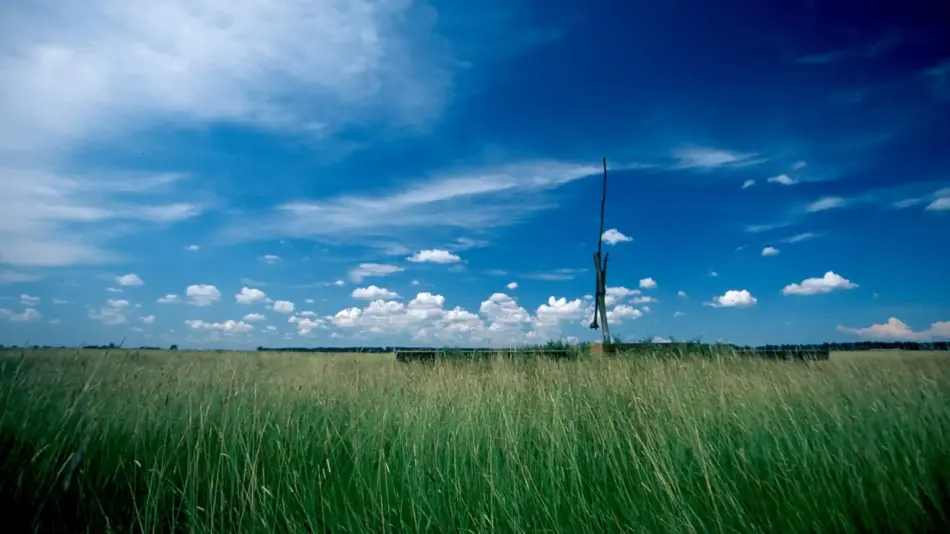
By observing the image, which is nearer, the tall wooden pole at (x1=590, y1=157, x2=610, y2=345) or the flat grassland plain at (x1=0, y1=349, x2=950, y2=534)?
the flat grassland plain at (x1=0, y1=349, x2=950, y2=534)

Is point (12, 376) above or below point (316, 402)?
above

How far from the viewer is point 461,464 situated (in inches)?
140

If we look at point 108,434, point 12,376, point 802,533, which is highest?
point 12,376

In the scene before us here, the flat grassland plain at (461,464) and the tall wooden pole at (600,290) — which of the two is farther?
the tall wooden pole at (600,290)

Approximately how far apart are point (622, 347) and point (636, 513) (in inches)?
373

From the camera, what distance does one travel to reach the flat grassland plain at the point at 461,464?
264cm

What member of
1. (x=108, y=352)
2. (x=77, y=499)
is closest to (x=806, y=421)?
(x=77, y=499)

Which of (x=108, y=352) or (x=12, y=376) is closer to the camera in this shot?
(x=12, y=376)

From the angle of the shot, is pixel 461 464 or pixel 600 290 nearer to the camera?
pixel 461 464

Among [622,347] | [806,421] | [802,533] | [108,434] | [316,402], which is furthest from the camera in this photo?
[622,347]

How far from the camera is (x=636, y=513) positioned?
2.55m

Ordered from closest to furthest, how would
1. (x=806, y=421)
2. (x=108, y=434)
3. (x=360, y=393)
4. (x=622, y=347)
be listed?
(x=108, y=434) < (x=806, y=421) < (x=360, y=393) < (x=622, y=347)

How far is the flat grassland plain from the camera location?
264cm

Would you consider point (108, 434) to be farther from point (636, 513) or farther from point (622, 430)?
point (622, 430)
